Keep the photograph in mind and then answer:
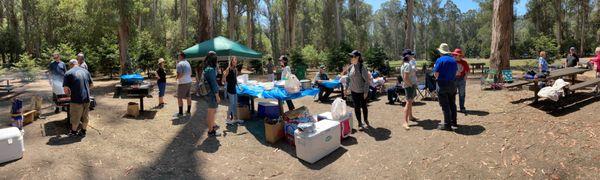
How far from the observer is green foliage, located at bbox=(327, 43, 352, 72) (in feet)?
80.0

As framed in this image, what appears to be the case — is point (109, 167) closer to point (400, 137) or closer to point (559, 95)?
point (400, 137)

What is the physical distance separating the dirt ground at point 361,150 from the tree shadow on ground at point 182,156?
0.05 ft

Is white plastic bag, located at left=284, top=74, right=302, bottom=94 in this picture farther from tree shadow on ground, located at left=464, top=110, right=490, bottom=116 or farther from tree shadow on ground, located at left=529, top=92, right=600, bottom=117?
tree shadow on ground, located at left=529, top=92, right=600, bottom=117

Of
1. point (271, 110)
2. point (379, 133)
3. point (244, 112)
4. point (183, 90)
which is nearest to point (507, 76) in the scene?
point (379, 133)

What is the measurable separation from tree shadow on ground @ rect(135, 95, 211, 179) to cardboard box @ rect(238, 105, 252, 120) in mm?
857

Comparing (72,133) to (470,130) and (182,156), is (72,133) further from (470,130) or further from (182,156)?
(470,130)

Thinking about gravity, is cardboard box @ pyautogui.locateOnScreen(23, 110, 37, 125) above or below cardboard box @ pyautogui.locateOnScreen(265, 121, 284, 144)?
above

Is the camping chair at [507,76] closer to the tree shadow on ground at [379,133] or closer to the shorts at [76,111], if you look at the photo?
the tree shadow on ground at [379,133]

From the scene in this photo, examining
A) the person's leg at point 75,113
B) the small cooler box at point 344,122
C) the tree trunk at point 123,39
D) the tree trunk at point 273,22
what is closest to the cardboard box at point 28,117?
the person's leg at point 75,113

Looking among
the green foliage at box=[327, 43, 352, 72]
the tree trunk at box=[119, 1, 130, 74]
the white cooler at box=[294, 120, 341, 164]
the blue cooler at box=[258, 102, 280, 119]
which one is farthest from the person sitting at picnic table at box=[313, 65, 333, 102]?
the green foliage at box=[327, 43, 352, 72]

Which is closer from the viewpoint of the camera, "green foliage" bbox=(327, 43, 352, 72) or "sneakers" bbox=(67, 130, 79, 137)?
"sneakers" bbox=(67, 130, 79, 137)

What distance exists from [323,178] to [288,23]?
1232 inches

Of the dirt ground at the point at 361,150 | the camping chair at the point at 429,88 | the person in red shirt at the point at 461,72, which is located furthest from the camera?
the camping chair at the point at 429,88

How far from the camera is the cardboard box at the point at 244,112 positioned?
847 cm
